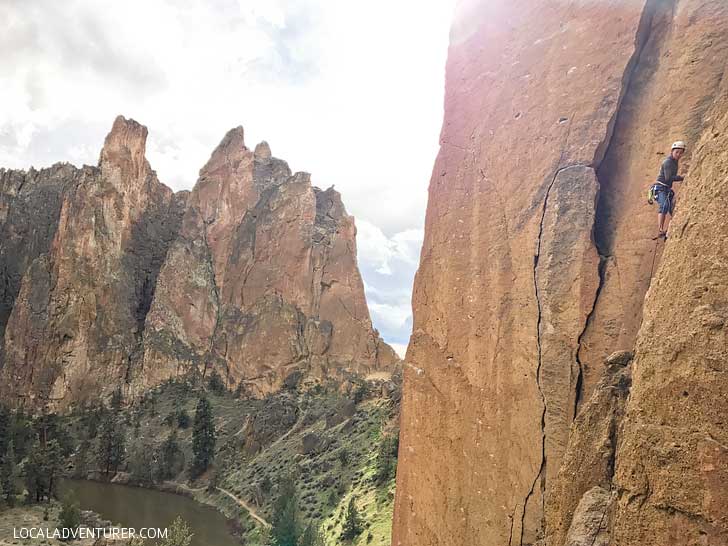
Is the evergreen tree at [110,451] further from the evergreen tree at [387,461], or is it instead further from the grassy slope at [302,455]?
the evergreen tree at [387,461]

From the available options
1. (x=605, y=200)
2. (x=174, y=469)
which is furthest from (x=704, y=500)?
(x=174, y=469)

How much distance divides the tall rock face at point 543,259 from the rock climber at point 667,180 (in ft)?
0.60

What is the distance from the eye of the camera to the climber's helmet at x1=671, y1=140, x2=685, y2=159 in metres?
5.52

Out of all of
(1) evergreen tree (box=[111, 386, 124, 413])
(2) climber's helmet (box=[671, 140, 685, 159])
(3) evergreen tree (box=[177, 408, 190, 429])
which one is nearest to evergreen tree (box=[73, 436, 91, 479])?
(3) evergreen tree (box=[177, 408, 190, 429])

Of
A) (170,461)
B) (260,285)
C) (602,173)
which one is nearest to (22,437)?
(170,461)

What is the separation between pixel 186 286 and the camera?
276 feet

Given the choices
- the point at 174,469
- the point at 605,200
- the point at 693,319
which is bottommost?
the point at 174,469

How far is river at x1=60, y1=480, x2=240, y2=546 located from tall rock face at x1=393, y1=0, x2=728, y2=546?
34611 millimetres

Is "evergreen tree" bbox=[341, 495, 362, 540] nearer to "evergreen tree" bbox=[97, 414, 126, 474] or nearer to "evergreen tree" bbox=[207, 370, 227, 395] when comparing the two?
"evergreen tree" bbox=[97, 414, 126, 474]

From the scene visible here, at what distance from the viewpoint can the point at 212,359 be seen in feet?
257

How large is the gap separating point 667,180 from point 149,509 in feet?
160

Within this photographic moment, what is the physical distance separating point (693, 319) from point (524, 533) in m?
3.42

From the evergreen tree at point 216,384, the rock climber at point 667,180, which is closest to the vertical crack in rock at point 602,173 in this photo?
the rock climber at point 667,180

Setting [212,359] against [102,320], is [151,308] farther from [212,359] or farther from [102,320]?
[212,359]
